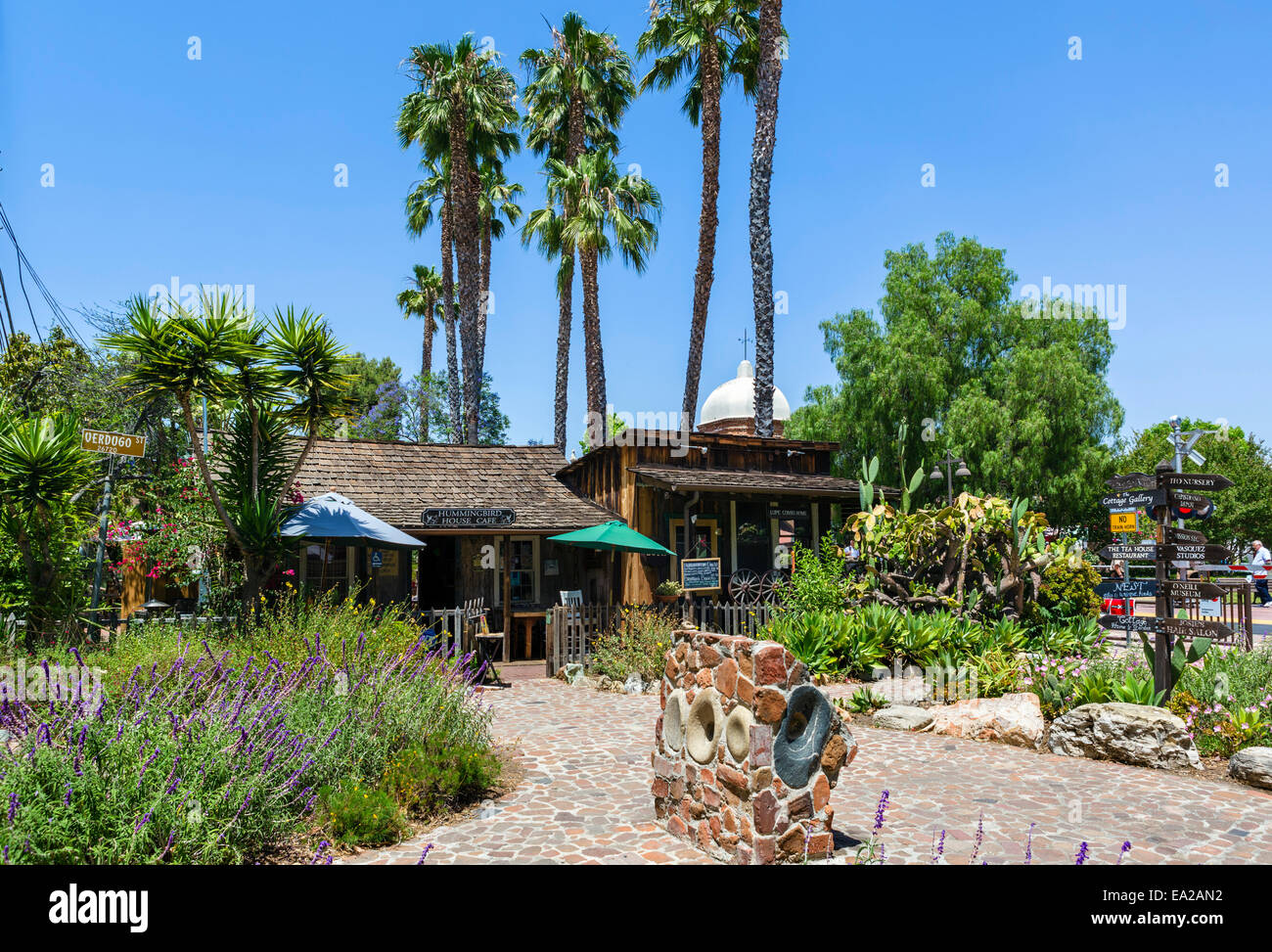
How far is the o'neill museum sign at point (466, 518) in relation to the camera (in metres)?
15.4

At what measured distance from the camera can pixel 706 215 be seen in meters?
24.7

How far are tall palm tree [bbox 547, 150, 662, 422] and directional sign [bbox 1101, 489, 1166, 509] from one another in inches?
666

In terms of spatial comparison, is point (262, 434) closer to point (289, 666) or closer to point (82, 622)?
point (82, 622)

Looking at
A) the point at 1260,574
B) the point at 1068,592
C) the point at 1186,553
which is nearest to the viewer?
the point at 1186,553

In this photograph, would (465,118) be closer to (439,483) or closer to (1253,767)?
(439,483)

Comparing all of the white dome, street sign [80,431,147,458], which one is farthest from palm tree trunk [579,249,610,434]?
street sign [80,431,147,458]

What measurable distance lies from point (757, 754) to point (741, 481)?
1151cm

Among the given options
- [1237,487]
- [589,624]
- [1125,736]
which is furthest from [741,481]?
[1237,487]

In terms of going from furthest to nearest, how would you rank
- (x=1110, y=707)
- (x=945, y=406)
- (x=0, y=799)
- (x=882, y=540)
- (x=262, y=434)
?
(x=945, y=406), (x=882, y=540), (x=262, y=434), (x=1110, y=707), (x=0, y=799)

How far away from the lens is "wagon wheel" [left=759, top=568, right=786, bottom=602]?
16.2 meters

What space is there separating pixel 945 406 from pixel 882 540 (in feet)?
50.5

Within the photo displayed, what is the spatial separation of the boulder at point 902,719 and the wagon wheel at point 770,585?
19.6 ft

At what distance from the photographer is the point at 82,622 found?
33.1ft

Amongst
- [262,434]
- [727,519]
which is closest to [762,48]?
[727,519]
